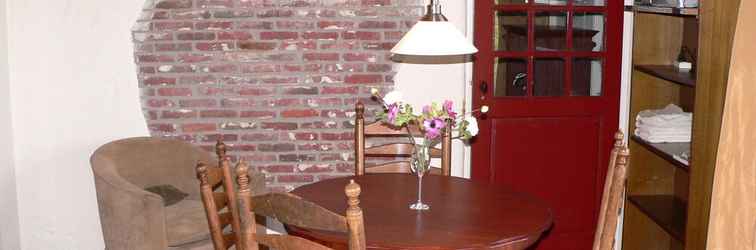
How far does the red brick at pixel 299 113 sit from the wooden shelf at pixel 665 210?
172 centimetres

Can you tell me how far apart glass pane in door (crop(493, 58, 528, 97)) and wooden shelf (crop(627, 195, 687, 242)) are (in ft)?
2.67

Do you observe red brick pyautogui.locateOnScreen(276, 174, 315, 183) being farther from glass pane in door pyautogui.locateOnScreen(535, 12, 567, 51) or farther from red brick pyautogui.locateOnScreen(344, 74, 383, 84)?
glass pane in door pyautogui.locateOnScreen(535, 12, 567, 51)

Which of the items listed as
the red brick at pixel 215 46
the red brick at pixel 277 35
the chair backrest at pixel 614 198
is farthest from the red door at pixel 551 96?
the chair backrest at pixel 614 198

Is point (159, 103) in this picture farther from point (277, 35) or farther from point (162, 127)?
point (277, 35)

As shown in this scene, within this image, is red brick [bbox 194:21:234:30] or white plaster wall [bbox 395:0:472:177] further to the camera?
white plaster wall [bbox 395:0:472:177]

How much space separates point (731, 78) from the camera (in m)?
3.41

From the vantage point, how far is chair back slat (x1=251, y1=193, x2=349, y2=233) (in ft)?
8.53

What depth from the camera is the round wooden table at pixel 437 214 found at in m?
3.13

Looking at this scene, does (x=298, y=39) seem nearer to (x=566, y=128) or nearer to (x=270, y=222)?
(x=270, y=222)

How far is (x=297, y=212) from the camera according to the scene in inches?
107

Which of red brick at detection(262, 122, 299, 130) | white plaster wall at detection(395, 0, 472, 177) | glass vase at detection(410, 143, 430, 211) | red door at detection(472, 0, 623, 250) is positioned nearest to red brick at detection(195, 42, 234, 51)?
red brick at detection(262, 122, 299, 130)

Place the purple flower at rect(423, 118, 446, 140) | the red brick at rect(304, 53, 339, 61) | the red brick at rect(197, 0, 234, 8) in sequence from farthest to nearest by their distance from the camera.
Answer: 1. the red brick at rect(304, 53, 339, 61)
2. the red brick at rect(197, 0, 234, 8)
3. the purple flower at rect(423, 118, 446, 140)

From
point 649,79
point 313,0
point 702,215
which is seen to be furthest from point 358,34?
point 702,215

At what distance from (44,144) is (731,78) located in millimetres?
3530
